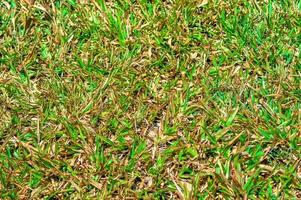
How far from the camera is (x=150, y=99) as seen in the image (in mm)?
2844

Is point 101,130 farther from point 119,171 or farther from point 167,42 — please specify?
point 167,42

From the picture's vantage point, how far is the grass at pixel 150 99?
8.38 feet

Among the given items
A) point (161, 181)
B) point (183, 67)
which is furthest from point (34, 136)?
point (183, 67)

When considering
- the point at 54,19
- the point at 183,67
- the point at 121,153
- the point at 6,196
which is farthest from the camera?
the point at 54,19

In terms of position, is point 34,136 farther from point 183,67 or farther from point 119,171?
point 183,67

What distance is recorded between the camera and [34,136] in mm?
2689

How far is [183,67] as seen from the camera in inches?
116

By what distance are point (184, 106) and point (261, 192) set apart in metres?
0.52

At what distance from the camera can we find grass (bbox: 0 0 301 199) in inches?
101

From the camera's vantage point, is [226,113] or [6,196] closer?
[6,196]

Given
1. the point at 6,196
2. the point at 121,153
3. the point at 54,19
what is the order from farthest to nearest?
the point at 54,19 < the point at 121,153 < the point at 6,196

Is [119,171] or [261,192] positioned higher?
[119,171]

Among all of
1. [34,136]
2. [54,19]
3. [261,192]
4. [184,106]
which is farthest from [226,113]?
[54,19]

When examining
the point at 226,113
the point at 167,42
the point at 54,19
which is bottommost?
the point at 226,113
